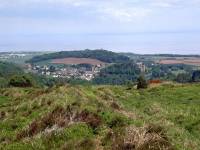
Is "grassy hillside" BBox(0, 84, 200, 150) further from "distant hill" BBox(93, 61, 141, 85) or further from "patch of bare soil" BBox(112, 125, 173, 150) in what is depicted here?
"distant hill" BBox(93, 61, 141, 85)

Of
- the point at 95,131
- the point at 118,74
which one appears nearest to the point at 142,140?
the point at 95,131

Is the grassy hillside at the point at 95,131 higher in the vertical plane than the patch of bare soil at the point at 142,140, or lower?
lower

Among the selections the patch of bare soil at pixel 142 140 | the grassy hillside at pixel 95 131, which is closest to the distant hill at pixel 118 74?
the grassy hillside at pixel 95 131

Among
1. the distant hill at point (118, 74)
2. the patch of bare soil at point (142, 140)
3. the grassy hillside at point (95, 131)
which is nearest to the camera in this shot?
the patch of bare soil at point (142, 140)

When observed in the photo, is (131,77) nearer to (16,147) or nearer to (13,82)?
(13,82)

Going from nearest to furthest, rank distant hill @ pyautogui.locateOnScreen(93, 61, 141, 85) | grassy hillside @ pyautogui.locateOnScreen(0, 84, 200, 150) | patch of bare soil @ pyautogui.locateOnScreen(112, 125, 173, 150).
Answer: patch of bare soil @ pyautogui.locateOnScreen(112, 125, 173, 150), grassy hillside @ pyautogui.locateOnScreen(0, 84, 200, 150), distant hill @ pyautogui.locateOnScreen(93, 61, 141, 85)

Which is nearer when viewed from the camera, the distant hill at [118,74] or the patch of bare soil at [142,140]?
the patch of bare soil at [142,140]

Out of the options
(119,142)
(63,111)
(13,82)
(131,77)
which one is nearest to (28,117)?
(63,111)

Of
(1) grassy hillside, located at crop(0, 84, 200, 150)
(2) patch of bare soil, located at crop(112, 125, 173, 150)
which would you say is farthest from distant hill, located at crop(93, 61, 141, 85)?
(2) patch of bare soil, located at crop(112, 125, 173, 150)

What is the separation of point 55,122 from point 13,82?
48302mm

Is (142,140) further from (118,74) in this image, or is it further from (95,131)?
(118,74)

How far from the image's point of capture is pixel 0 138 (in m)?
16.7

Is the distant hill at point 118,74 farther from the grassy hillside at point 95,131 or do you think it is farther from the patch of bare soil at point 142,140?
the patch of bare soil at point 142,140

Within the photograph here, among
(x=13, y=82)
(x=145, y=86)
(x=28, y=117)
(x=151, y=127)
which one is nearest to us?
(x=151, y=127)
